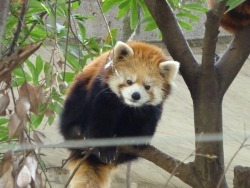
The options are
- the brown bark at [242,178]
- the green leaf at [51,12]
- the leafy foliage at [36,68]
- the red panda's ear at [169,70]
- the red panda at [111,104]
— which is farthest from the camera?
the red panda at [111,104]

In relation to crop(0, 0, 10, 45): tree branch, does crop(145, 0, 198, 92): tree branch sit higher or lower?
lower

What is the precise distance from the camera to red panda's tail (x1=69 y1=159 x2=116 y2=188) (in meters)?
3.00

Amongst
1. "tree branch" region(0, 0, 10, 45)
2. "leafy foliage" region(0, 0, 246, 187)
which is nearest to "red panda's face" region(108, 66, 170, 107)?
"leafy foliage" region(0, 0, 246, 187)

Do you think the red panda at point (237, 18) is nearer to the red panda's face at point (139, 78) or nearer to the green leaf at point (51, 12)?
the red panda's face at point (139, 78)

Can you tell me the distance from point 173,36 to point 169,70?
55 centimetres

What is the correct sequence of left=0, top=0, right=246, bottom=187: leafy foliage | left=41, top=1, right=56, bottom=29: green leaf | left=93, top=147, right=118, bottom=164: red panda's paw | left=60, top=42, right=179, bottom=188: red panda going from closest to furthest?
left=0, top=0, right=246, bottom=187: leafy foliage, left=41, top=1, right=56, bottom=29: green leaf, left=93, top=147, right=118, bottom=164: red panda's paw, left=60, top=42, right=179, bottom=188: red panda

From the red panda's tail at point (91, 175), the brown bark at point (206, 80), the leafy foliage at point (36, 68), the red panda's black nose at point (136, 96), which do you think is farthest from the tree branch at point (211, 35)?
the red panda's tail at point (91, 175)

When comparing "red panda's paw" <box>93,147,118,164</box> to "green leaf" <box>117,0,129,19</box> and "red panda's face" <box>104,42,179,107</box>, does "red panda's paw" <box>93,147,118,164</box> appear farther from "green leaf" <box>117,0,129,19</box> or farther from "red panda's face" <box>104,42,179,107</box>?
"green leaf" <box>117,0,129,19</box>

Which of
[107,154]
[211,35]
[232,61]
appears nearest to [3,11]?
[211,35]

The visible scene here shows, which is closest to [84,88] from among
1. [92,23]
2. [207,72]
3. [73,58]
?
[73,58]

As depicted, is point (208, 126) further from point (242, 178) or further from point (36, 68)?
point (36, 68)

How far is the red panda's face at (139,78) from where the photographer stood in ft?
9.88

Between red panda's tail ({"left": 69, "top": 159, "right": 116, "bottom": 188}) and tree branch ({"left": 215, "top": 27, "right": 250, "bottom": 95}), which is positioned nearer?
tree branch ({"left": 215, "top": 27, "right": 250, "bottom": 95})

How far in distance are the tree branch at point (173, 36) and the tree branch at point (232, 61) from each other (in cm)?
10
